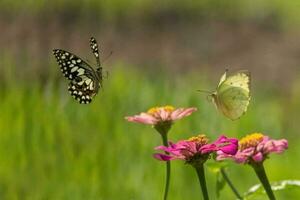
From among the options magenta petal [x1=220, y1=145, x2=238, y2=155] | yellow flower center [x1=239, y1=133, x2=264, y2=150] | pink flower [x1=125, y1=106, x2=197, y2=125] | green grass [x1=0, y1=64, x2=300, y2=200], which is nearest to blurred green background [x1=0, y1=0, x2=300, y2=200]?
green grass [x1=0, y1=64, x2=300, y2=200]

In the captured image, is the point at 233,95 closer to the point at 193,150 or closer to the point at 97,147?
the point at 193,150

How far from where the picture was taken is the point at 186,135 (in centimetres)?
271

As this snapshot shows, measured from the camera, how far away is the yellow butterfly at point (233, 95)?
1310 mm

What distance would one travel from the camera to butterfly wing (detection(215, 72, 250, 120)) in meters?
1.31

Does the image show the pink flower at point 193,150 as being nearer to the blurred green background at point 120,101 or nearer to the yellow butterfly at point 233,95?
the yellow butterfly at point 233,95

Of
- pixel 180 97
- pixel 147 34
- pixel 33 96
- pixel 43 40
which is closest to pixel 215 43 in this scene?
pixel 147 34

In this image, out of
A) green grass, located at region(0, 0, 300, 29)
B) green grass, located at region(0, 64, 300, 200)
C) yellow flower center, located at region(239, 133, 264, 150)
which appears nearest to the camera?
yellow flower center, located at region(239, 133, 264, 150)

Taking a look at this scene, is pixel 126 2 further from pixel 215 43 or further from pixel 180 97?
pixel 180 97

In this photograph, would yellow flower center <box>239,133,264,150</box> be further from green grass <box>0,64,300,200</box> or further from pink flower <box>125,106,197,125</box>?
green grass <box>0,64,300,200</box>

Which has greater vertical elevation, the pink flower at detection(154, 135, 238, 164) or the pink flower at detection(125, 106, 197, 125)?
the pink flower at detection(125, 106, 197, 125)

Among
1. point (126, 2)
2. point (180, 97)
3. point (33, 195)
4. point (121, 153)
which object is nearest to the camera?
point (33, 195)

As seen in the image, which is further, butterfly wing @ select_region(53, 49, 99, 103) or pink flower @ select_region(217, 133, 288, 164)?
butterfly wing @ select_region(53, 49, 99, 103)

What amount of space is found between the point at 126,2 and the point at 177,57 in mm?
962

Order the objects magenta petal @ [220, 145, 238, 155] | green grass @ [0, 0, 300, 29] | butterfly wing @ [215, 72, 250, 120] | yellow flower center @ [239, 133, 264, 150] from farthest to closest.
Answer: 1. green grass @ [0, 0, 300, 29]
2. butterfly wing @ [215, 72, 250, 120]
3. yellow flower center @ [239, 133, 264, 150]
4. magenta petal @ [220, 145, 238, 155]
